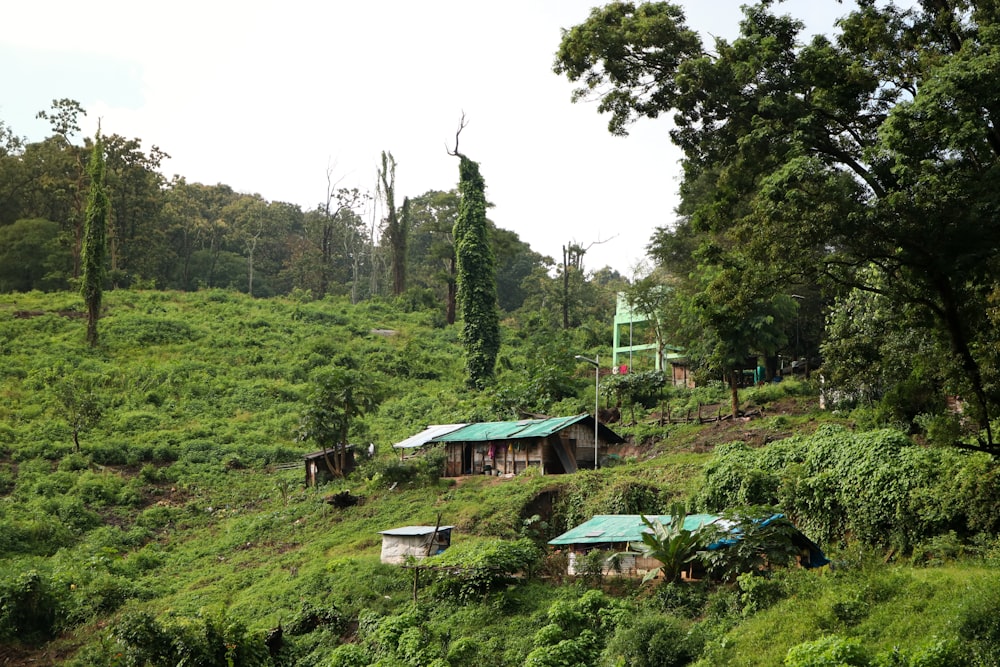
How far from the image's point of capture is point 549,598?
77.8ft

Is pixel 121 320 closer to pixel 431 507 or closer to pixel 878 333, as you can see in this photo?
pixel 431 507

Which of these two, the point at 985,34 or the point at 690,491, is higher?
the point at 985,34

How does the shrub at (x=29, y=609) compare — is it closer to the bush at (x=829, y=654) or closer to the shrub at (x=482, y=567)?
the shrub at (x=482, y=567)

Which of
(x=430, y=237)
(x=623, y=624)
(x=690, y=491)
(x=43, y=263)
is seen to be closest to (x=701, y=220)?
(x=623, y=624)

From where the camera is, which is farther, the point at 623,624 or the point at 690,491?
the point at 690,491

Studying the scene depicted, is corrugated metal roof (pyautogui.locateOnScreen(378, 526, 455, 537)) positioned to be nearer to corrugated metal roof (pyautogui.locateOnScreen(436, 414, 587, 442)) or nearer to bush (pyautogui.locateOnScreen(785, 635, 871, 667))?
corrugated metal roof (pyautogui.locateOnScreen(436, 414, 587, 442))

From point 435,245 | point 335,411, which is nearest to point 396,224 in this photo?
point 435,245

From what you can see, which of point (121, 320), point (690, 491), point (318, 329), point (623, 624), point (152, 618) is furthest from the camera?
point (318, 329)

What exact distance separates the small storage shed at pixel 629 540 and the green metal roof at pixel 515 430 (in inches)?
342

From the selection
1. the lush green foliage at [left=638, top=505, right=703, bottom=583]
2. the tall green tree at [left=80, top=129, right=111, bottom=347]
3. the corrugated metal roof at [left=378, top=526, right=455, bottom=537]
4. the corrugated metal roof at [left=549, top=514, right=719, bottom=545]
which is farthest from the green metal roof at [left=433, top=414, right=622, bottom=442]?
the tall green tree at [left=80, top=129, right=111, bottom=347]

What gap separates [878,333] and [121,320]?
47025 mm

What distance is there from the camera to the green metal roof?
35156 mm

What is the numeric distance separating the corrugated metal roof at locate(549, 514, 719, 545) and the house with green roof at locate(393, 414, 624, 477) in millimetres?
8415

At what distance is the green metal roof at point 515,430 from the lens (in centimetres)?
3516
